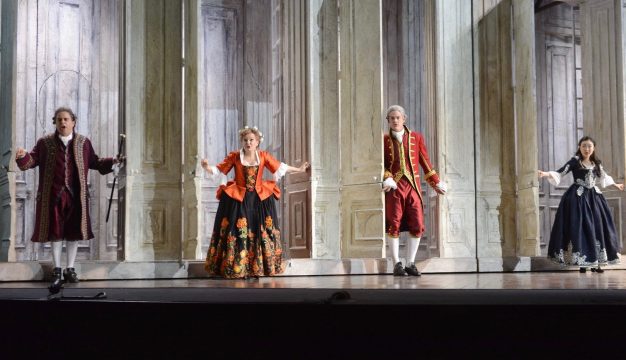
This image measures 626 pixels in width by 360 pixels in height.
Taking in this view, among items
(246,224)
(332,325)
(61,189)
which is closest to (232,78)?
(246,224)

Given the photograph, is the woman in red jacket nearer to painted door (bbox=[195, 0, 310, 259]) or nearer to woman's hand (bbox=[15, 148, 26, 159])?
woman's hand (bbox=[15, 148, 26, 159])

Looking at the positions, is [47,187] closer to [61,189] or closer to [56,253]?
[61,189]

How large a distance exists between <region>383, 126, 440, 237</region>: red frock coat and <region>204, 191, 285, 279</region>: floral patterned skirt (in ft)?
3.67

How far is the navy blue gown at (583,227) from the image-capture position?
814cm

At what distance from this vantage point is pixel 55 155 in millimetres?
6559

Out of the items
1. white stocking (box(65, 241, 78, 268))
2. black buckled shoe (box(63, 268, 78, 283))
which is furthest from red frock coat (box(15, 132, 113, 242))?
black buckled shoe (box(63, 268, 78, 283))

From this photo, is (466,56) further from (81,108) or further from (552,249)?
(81,108)

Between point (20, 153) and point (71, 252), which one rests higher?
point (20, 153)

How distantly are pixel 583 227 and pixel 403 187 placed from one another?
2073 mm

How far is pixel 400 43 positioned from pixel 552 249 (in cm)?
458

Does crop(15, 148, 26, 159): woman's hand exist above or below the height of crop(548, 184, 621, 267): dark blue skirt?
above

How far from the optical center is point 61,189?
6.54m

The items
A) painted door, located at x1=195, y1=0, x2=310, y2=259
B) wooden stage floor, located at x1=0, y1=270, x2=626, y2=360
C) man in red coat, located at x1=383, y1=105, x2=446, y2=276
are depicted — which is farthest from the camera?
painted door, located at x1=195, y1=0, x2=310, y2=259

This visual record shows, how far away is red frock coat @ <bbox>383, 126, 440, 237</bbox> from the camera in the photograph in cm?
737
